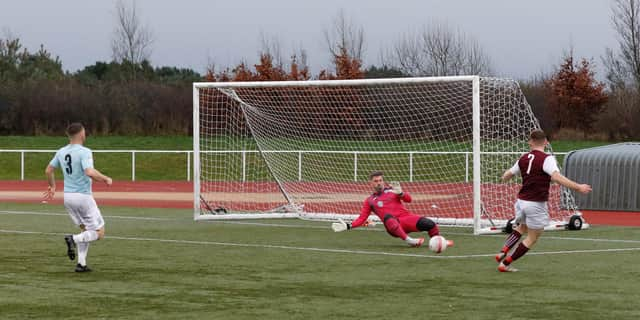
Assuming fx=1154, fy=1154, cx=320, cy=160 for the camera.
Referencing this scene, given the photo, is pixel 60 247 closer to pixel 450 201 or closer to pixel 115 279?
pixel 115 279

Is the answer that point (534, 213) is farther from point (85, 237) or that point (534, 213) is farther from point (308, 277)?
point (85, 237)

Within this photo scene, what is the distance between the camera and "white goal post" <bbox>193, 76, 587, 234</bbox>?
21.5m

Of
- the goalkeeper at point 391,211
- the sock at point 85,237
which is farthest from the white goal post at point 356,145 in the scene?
the sock at point 85,237

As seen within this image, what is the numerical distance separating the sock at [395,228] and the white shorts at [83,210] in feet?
14.8

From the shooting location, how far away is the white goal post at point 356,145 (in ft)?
70.5

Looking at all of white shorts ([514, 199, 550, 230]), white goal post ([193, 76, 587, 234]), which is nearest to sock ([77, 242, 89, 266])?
white shorts ([514, 199, 550, 230])

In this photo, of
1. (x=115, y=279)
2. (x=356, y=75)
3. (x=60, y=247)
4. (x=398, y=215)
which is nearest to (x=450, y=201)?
(x=398, y=215)

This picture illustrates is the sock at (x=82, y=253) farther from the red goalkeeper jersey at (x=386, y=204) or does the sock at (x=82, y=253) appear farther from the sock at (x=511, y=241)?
the sock at (x=511, y=241)

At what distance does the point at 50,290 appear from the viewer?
1140 cm

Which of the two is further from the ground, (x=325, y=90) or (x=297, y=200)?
(x=325, y=90)

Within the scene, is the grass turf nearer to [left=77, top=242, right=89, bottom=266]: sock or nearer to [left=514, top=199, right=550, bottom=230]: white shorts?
[left=77, top=242, right=89, bottom=266]: sock

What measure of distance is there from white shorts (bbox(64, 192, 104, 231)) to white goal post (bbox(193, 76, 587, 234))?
283 inches

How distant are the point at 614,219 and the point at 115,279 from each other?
42.8 feet

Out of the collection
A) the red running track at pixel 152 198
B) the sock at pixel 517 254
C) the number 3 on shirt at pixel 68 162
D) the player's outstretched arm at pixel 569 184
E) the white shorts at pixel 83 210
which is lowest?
the red running track at pixel 152 198
